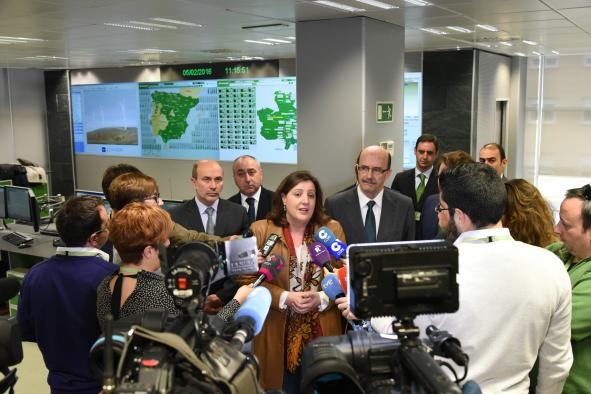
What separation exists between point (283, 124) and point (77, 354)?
8.24m

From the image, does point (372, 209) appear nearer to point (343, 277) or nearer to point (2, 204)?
point (343, 277)

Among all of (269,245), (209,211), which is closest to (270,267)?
(269,245)

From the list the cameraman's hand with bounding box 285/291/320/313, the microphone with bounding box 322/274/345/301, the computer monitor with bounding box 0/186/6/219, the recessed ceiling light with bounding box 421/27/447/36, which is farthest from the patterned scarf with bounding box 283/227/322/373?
the computer monitor with bounding box 0/186/6/219

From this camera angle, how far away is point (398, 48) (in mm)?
6109

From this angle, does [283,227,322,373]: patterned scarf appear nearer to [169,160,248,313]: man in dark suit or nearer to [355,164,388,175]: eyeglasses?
[355,164,388,175]: eyeglasses

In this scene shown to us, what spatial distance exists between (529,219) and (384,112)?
346 cm

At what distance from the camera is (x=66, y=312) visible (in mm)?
2340

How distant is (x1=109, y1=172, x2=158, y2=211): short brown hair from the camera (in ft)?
10.2

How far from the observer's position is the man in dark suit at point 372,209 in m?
3.63

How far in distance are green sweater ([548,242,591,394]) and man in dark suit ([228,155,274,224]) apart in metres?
2.76

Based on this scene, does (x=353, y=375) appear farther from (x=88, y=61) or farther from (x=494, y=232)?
(x=88, y=61)

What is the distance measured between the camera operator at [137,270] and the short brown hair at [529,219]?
1313mm

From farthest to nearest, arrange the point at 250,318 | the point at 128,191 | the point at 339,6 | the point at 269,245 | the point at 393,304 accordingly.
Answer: the point at 339,6 < the point at 128,191 < the point at 269,245 < the point at 250,318 < the point at 393,304

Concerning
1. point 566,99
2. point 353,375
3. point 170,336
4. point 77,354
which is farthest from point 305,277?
point 566,99
